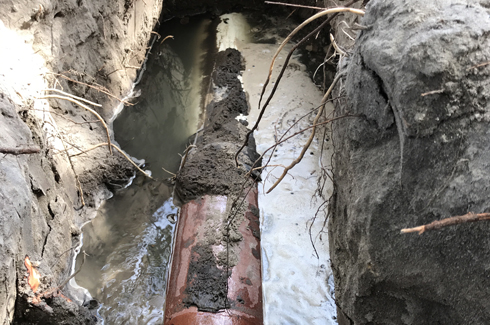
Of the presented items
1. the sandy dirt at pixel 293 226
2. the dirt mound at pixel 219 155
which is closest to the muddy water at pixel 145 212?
the dirt mound at pixel 219 155

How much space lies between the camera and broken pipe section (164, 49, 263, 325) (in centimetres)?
226

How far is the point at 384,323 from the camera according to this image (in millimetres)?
1485

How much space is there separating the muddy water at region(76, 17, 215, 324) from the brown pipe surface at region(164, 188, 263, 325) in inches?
15.1

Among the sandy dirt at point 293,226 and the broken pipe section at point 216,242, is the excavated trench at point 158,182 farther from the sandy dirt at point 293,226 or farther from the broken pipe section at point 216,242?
the sandy dirt at point 293,226

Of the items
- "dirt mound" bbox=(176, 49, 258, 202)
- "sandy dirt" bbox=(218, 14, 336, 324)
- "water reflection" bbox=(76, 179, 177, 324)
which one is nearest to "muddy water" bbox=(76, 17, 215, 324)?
"water reflection" bbox=(76, 179, 177, 324)

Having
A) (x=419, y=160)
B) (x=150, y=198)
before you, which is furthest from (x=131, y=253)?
(x=419, y=160)

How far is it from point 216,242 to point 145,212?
1.13 metres

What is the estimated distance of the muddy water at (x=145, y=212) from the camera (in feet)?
9.12

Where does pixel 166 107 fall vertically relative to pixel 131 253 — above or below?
above

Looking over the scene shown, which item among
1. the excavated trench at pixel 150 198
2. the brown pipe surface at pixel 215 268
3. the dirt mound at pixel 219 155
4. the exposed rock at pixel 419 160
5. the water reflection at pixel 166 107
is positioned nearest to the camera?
the exposed rock at pixel 419 160

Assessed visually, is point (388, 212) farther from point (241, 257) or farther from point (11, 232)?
point (11, 232)

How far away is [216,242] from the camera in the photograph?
2.58 metres

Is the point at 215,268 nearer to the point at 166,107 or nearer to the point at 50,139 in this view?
the point at 50,139

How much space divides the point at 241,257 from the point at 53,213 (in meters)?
1.42
